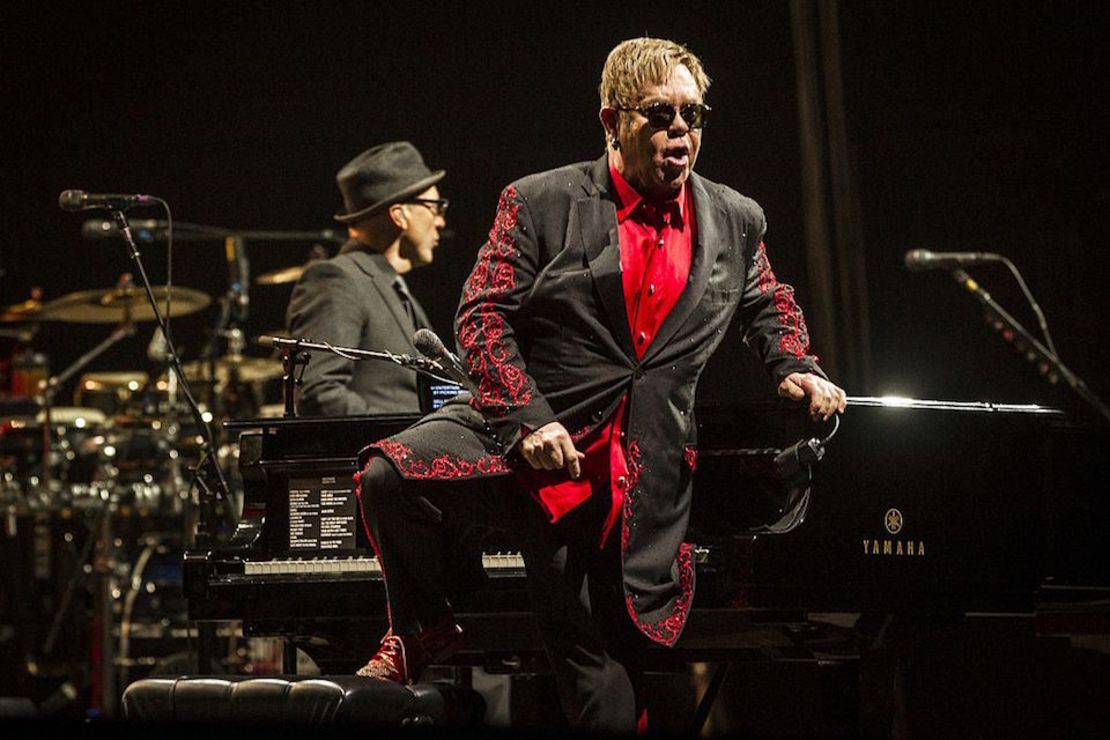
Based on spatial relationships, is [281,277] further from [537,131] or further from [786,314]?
[786,314]

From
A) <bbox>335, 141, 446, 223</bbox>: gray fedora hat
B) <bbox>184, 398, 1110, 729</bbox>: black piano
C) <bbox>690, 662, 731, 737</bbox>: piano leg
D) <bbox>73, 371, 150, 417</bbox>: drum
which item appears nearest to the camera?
<bbox>184, 398, 1110, 729</bbox>: black piano

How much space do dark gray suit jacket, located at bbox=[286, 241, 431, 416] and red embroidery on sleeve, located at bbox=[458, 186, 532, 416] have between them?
1.62 meters

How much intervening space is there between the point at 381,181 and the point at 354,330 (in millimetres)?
664

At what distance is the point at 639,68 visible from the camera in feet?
9.97

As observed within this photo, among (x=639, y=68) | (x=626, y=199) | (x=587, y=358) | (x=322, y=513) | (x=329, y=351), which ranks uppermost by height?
(x=639, y=68)

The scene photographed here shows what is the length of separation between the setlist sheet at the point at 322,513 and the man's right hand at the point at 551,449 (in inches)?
49.0

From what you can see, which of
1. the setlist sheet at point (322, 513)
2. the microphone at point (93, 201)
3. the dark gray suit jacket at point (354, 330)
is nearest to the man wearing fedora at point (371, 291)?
the dark gray suit jacket at point (354, 330)

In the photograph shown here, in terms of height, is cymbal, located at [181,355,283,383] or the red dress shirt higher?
cymbal, located at [181,355,283,383]

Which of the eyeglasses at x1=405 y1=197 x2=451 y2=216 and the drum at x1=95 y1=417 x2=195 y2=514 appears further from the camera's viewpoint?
the drum at x1=95 y1=417 x2=195 y2=514

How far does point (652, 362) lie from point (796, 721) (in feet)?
8.07

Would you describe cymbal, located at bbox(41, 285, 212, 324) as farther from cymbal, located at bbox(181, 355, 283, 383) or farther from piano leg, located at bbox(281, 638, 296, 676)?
piano leg, located at bbox(281, 638, 296, 676)

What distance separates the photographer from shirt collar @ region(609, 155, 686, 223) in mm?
3111

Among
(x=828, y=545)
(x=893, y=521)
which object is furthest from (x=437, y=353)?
(x=893, y=521)

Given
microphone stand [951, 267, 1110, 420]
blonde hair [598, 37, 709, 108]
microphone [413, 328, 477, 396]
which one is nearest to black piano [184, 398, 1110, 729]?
microphone stand [951, 267, 1110, 420]
